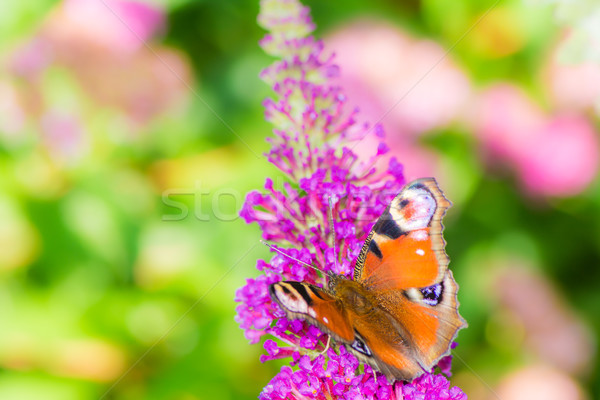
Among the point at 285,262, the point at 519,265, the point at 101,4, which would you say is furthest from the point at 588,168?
the point at 101,4

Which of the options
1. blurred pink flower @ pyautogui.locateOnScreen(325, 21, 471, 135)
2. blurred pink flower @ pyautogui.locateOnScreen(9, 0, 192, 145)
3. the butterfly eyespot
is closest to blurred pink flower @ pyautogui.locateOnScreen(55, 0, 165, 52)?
blurred pink flower @ pyautogui.locateOnScreen(9, 0, 192, 145)

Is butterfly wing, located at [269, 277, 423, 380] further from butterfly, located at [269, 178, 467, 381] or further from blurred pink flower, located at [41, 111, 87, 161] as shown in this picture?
blurred pink flower, located at [41, 111, 87, 161]

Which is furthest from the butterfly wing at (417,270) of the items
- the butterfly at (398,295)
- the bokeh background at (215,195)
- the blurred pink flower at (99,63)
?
the blurred pink flower at (99,63)

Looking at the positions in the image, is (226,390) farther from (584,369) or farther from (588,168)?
(588,168)

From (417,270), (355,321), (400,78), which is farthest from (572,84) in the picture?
(355,321)

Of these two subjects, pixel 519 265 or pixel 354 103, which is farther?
pixel 519 265
